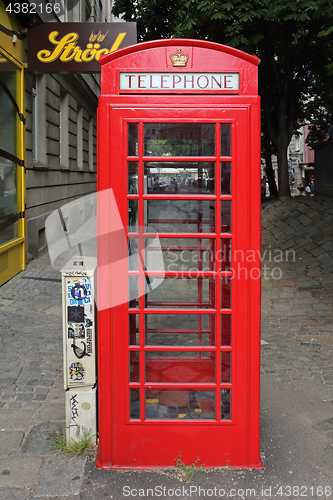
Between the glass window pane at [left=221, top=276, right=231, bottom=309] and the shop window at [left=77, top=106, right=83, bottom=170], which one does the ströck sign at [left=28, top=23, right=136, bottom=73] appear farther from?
the shop window at [left=77, top=106, right=83, bottom=170]

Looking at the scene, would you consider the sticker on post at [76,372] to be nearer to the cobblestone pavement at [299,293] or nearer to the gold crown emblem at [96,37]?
the cobblestone pavement at [299,293]

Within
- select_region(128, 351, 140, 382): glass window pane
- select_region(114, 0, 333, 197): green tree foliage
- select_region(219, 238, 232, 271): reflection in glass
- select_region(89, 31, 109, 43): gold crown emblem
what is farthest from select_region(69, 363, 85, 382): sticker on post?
select_region(114, 0, 333, 197): green tree foliage

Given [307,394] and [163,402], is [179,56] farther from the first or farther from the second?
[307,394]

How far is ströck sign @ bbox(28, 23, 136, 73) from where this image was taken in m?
8.86

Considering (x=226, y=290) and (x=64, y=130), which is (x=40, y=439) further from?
(x=64, y=130)

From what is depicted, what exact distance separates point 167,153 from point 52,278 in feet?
21.1

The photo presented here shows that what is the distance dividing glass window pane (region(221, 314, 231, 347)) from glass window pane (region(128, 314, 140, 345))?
1.76 feet

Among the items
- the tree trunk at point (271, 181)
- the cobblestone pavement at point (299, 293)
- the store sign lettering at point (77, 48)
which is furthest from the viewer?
the tree trunk at point (271, 181)

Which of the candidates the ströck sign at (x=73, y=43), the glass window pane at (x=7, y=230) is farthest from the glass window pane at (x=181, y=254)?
the ströck sign at (x=73, y=43)

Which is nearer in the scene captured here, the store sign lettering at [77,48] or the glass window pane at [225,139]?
the glass window pane at [225,139]

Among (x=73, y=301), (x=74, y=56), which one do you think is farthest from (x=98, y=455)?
(x=74, y=56)

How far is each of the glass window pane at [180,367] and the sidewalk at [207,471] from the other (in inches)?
22.9

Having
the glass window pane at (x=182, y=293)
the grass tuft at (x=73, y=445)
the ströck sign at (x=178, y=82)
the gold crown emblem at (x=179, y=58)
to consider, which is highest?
the gold crown emblem at (x=179, y=58)

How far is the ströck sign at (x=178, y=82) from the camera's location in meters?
2.82
